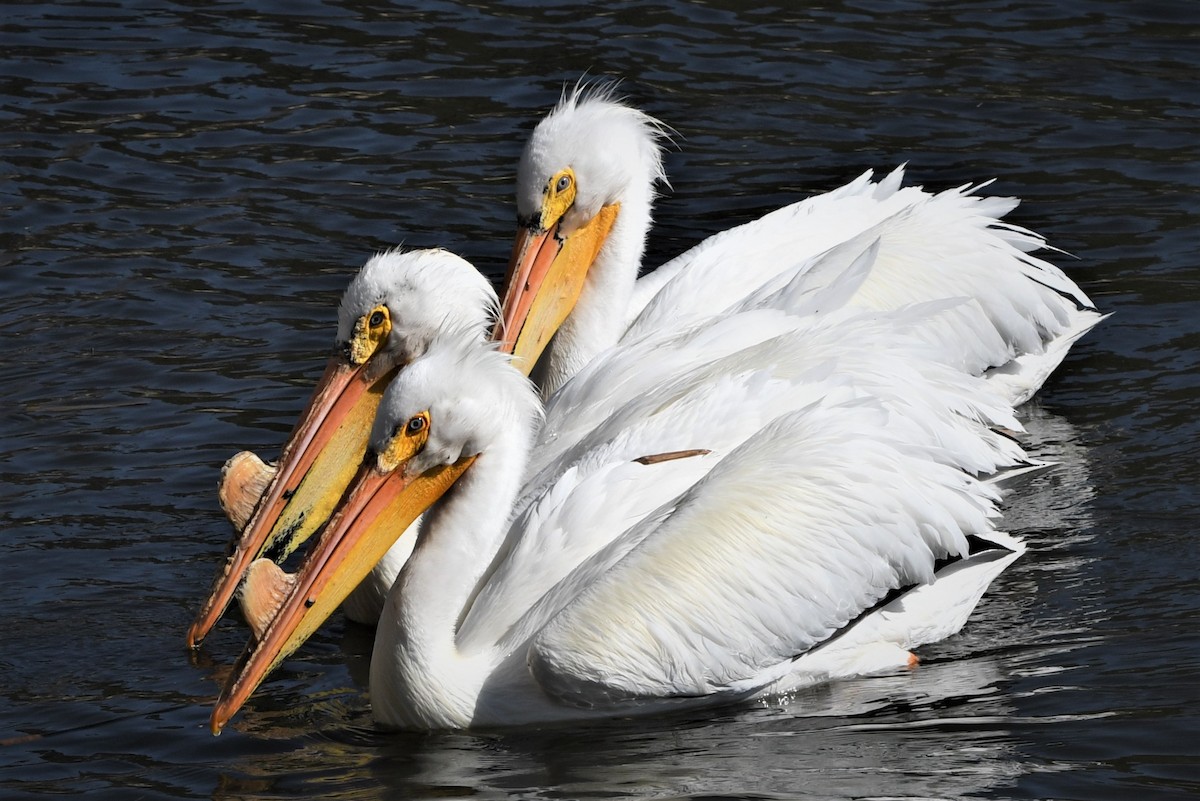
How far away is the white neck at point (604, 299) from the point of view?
646cm

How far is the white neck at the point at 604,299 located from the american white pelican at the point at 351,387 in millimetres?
906

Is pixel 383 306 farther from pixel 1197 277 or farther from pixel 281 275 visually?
pixel 1197 277

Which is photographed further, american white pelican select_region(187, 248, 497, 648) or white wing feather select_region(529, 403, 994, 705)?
american white pelican select_region(187, 248, 497, 648)

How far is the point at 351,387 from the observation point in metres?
5.54

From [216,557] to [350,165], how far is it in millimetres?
3279

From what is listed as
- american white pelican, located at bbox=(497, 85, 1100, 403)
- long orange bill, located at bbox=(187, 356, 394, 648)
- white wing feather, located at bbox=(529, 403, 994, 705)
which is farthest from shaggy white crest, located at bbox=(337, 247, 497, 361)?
white wing feather, located at bbox=(529, 403, 994, 705)

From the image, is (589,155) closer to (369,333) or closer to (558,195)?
(558,195)

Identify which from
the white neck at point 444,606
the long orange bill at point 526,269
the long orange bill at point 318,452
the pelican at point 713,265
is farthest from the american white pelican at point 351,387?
the long orange bill at point 526,269

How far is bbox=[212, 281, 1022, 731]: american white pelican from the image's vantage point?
4.67 m

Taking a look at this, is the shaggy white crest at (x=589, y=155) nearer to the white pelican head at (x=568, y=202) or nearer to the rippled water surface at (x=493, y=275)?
the white pelican head at (x=568, y=202)

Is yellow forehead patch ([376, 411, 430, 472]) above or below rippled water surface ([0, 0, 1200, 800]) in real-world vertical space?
above

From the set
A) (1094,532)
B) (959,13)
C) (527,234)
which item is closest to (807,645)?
(1094,532)

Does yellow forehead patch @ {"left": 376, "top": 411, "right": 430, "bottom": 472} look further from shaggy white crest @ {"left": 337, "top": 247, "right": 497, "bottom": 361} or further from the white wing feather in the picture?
shaggy white crest @ {"left": 337, "top": 247, "right": 497, "bottom": 361}

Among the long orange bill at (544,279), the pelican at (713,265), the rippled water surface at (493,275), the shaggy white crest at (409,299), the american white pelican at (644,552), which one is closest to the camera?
the rippled water surface at (493,275)
